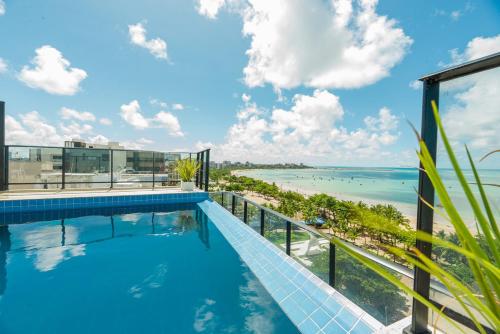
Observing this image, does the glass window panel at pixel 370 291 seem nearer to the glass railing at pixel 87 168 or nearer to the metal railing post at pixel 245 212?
the metal railing post at pixel 245 212

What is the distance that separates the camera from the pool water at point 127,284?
2.20 metres

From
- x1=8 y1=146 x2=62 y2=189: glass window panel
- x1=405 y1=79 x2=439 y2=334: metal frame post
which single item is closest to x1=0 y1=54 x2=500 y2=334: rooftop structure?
x1=405 y1=79 x2=439 y2=334: metal frame post

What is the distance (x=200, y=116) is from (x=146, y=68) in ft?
24.6

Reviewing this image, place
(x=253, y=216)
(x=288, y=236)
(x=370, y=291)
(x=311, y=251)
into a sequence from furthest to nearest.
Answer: (x=253, y=216) < (x=288, y=236) < (x=311, y=251) < (x=370, y=291)

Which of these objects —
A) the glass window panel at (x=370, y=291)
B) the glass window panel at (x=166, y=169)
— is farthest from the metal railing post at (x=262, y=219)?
the glass window panel at (x=166, y=169)

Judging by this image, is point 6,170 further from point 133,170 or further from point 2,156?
point 133,170

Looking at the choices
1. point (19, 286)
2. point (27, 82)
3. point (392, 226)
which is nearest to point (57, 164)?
point (19, 286)

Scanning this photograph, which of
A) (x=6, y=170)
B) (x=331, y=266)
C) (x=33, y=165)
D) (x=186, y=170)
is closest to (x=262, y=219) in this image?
(x=331, y=266)

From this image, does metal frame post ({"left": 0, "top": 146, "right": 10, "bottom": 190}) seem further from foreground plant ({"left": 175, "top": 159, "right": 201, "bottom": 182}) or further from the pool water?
foreground plant ({"left": 175, "top": 159, "right": 201, "bottom": 182})

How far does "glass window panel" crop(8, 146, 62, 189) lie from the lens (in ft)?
22.5

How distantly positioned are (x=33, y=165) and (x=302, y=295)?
355 inches

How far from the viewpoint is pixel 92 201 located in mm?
6602

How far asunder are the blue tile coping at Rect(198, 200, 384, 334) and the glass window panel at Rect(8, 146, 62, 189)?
7038 mm

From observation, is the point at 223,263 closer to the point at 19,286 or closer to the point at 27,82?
the point at 19,286
